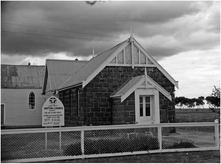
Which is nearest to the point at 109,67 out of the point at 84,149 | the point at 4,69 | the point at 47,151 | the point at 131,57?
the point at 131,57

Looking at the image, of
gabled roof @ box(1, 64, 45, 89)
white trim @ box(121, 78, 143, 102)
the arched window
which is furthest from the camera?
the arched window

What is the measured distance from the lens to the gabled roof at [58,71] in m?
33.1

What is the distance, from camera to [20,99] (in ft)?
136

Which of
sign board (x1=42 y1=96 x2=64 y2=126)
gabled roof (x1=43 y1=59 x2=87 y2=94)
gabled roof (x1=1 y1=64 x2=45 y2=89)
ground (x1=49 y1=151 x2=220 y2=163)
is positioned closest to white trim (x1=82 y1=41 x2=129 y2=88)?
sign board (x1=42 y1=96 x2=64 y2=126)

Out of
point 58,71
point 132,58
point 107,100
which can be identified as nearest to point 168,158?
point 107,100

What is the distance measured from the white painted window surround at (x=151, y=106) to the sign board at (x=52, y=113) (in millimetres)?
7324

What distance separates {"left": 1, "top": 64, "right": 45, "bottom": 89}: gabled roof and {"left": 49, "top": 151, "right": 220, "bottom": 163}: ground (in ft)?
105

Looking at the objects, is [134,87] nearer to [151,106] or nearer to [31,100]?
[151,106]

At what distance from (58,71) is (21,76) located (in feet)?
33.4

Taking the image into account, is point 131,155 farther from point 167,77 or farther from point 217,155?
point 167,77

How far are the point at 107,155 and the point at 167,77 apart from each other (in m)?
12.6

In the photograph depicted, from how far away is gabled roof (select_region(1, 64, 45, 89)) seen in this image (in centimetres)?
4181

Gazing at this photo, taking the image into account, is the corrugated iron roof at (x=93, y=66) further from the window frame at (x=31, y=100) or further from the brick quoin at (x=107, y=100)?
the window frame at (x=31, y=100)

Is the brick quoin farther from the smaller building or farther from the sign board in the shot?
the smaller building
